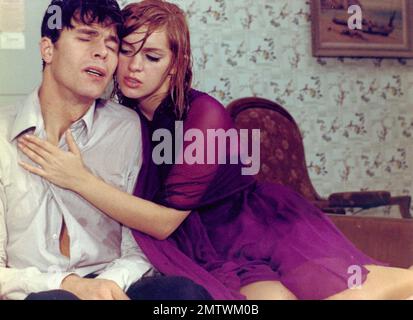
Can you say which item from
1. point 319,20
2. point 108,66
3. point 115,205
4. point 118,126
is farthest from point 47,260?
point 319,20

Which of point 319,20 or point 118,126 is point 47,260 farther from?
point 319,20

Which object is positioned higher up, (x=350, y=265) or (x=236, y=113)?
Result: (x=236, y=113)

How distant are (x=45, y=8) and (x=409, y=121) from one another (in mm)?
927

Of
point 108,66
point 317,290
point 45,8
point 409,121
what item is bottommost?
point 317,290

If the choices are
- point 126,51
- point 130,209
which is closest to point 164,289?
point 130,209

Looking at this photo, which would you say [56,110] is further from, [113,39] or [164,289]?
[164,289]

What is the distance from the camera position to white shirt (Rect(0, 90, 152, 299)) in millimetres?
1294

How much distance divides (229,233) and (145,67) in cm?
42

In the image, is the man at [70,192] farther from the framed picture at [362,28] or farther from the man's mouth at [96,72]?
the framed picture at [362,28]

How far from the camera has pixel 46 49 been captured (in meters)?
1.35

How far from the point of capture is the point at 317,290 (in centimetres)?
141

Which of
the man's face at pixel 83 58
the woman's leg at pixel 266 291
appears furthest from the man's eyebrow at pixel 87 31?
the woman's leg at pixel 266 291

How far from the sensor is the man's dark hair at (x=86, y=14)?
1.33 meters

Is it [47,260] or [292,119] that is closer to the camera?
[47,260]
